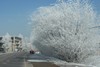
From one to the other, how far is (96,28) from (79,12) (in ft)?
10.4

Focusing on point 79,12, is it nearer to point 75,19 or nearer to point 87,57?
point 75,19

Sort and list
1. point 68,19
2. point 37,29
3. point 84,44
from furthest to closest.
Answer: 1. point 37,29
2. point 68,19
3. point 84,44

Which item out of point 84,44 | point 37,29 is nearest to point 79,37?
point 84,44

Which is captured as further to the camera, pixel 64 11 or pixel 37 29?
pixel 37 29

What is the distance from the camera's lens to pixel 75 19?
41969 mm

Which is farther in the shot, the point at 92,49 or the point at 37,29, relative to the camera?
the point at 37,29

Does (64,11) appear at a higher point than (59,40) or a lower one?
higher

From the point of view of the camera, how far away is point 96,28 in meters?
41.7

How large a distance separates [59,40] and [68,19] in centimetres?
312

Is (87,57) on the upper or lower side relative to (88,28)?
lower

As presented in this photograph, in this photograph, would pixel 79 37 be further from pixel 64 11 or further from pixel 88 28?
pixel 64 11

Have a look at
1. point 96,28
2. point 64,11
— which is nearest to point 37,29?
point 64,11

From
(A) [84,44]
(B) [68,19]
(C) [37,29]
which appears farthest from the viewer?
(C) [37,29]

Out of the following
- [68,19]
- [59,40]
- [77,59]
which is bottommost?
[77,59]
